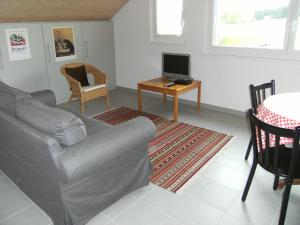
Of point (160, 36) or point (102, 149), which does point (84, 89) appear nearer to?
point (160, 36)

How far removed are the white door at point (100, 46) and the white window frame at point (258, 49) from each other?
7.08 feet

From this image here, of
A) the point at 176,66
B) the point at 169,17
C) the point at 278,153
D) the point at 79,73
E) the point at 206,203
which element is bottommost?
the point at 206,203

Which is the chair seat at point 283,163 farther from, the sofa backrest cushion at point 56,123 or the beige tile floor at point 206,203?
the sofa backrest cushion at point 56,123

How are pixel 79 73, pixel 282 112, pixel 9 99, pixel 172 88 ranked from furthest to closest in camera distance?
pixel 79 73
pixel 172 88
pixel 9 99
pixel 282 112

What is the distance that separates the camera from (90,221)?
1.97 m

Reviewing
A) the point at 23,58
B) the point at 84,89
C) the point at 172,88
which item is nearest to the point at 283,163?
the point at 172,88

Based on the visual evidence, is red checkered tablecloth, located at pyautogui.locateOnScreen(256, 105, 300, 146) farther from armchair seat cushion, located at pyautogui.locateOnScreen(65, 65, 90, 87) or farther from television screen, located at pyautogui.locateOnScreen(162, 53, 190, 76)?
armchair seat cushion, located at pyautogui.locateOnScreen(65, 65, 90, 87)

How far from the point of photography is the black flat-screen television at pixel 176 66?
4051 mm

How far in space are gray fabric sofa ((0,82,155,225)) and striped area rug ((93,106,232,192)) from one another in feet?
1.20

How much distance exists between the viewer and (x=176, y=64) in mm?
4160

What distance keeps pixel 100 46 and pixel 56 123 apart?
3793 millimetres

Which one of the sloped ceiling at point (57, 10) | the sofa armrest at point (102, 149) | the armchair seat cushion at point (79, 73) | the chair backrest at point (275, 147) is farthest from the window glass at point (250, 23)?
the sofa armrest at point (102, 149)

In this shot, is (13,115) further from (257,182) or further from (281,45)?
(281,45)

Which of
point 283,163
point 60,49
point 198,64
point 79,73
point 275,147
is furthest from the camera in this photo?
point 60,49
